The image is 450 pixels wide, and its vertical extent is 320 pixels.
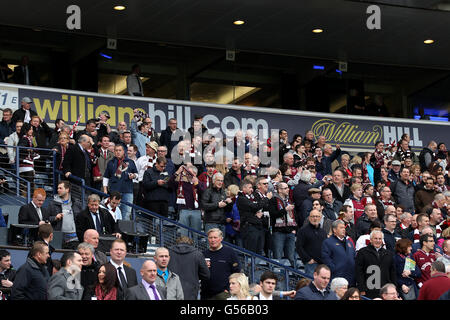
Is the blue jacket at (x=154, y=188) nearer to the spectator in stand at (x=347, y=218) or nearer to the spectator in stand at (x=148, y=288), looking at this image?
the spectator in stand at (x=347, y=218)

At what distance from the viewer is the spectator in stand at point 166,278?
931cm

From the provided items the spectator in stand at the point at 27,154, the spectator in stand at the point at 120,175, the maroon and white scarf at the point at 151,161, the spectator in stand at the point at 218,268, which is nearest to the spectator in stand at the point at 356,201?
the maroon and white scarf at the point at 151,161

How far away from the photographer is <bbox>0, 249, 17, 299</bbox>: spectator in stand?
9.99 m

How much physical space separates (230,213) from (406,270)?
3.19 meters

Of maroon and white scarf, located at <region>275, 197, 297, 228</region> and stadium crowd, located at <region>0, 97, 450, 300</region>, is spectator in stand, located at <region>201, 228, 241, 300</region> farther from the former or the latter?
maroon and white scarf, located at <region>275, 197, 297, 228</region>

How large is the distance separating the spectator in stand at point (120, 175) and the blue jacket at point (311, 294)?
5.66 m

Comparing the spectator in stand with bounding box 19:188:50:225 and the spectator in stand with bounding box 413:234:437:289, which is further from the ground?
the spectator in stand with bounding box 19:188:50:225

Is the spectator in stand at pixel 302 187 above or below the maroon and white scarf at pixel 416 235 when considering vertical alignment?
above

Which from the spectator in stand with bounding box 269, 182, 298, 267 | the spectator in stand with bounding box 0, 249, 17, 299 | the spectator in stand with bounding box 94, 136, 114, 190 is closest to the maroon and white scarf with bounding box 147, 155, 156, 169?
the spectator in stand with bounding box 94, 136, 114, 190

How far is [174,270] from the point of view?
10.0m

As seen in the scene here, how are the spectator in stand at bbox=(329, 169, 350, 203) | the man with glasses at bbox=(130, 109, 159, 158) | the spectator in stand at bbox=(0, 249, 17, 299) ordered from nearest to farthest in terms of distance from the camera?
the spectator in stand at bbox=(0, 249, 17, 299), the spectator in stand at bbox=(329, 169, 350, 203), the man with glasses at bbox=(130, 109, 159, 158)

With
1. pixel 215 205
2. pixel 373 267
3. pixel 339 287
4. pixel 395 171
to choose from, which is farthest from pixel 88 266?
pixel 395 171

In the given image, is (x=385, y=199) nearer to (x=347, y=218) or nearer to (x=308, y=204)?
(x=308, y=204)
